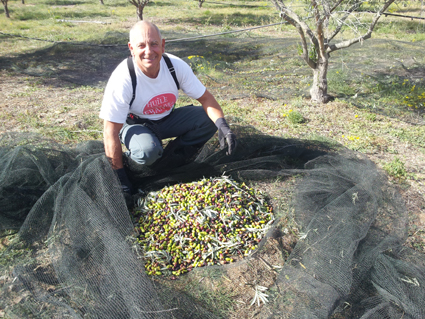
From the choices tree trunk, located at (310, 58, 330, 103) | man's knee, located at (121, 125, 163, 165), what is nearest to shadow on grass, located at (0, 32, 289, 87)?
tree trunk, located at (310, 58, 330, 103)

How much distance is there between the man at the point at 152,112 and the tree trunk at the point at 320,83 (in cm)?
210

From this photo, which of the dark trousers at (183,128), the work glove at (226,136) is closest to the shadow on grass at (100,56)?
the dark trousers at (183,128)

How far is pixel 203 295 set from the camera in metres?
1.78

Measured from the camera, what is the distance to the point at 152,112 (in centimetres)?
268

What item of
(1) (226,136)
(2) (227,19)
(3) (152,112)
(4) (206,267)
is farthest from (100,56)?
(2) (227,19)

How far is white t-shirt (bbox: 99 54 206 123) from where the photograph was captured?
2340 millimetres

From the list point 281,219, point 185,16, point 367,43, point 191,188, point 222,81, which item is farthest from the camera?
point 185,16

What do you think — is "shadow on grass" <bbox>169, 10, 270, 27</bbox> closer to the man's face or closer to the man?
the man

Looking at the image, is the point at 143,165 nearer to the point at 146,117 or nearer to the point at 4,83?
the point at 146,117

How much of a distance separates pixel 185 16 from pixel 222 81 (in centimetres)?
1083

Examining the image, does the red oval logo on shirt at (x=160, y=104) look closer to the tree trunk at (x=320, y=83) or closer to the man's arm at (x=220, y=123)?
the man's arm at (x=220, y=123)

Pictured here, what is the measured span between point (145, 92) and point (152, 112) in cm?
23

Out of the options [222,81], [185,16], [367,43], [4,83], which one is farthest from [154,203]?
[185,16]

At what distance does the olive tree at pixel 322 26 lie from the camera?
140 inches
